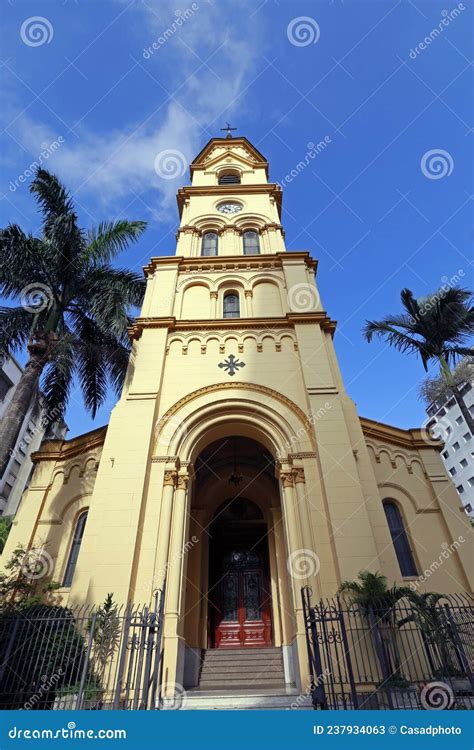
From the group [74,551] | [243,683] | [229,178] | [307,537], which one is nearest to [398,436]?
[307,537]

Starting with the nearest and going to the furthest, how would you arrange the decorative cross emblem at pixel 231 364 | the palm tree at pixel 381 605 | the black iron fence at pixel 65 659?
the black iron fence at pixel 65 659 < the palm tree at pixel 381 605 < the decorative cross emblem at pixel 231 364

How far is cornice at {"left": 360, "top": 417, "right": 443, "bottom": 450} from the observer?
44.5 ft

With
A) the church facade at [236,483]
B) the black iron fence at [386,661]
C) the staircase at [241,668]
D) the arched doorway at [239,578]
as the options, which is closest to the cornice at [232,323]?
the church facade at [236,483]

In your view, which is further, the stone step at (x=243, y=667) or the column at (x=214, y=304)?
the column at (x=214, y=304)

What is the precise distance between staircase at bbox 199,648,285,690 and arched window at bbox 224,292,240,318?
11015 millimetres

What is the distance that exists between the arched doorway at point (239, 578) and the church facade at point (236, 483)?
5cm

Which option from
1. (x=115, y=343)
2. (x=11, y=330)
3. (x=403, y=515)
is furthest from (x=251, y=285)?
(x=403, y=515)

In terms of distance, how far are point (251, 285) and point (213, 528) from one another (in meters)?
9.46

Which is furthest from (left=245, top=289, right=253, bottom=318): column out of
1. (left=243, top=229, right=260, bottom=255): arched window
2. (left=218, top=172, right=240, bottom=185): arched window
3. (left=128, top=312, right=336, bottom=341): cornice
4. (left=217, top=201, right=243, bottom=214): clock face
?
(left=218, top=172, right=240, bottom=185): arched window

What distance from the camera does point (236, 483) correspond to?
14.7 meters

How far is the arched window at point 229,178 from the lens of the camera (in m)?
24.0

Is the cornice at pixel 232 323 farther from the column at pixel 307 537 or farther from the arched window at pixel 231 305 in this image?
the column at pixel 307 537

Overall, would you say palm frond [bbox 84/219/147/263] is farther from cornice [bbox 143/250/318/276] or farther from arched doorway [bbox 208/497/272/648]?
arched doorway [bbox 208/497/272/648]

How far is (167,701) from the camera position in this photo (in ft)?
25.0
